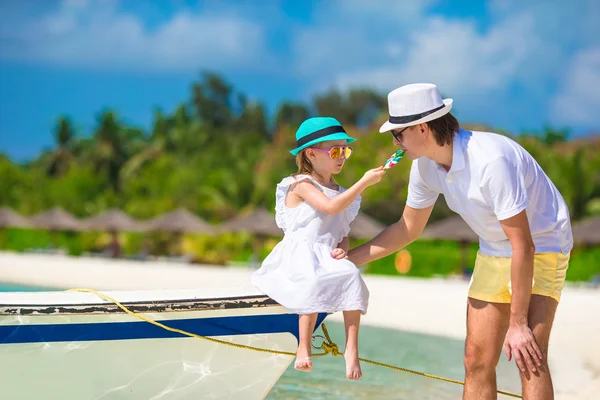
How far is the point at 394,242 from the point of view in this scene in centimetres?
389

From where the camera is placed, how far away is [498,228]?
3240 millimetres

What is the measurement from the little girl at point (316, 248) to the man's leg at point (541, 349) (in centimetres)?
76

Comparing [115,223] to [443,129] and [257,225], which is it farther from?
[443,129]

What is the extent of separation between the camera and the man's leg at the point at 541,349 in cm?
313

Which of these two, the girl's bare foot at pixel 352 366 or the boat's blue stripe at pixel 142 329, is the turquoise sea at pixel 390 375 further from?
the girl's bare foot at pixel 352 366

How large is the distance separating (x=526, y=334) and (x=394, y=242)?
100cm

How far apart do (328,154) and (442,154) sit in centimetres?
62

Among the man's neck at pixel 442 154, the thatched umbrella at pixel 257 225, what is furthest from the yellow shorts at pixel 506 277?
the thatched umbrella at pixel 257 225

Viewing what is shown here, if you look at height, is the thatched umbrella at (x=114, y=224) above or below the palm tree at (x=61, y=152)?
below

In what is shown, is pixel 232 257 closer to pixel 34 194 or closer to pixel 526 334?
pixel 34 194

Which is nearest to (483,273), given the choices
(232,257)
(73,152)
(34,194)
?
(232,257)

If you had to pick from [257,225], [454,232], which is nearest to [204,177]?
[257,225]

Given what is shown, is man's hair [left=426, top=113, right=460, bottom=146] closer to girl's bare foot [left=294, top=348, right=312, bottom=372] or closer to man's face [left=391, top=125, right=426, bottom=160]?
man's face [left=391, top=125, right=426, bottom=160]

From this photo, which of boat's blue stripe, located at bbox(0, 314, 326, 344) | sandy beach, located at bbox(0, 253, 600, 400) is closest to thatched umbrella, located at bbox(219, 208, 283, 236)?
sandy beach, located at bbox(0, 253, 600, 400)
